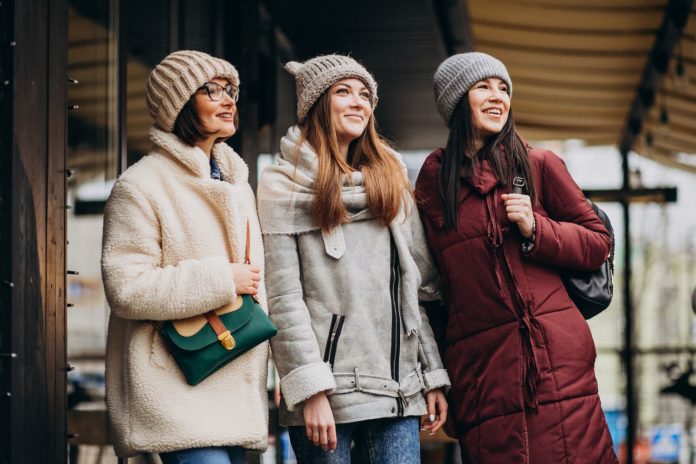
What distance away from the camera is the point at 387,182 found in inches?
150

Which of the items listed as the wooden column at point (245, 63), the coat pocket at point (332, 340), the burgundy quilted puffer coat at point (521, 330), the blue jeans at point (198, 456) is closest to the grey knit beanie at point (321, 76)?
the burgundy quilted puffer coat at point (521, 330)

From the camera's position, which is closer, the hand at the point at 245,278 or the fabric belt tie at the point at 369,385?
the hand at the point at 245,278

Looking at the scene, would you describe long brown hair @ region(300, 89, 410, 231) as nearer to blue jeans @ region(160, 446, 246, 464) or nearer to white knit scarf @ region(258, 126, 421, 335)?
white knit scarf @ region(258, 126, 421, 335)

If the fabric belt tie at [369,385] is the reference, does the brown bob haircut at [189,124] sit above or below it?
above

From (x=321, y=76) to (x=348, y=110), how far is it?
0.14 meters

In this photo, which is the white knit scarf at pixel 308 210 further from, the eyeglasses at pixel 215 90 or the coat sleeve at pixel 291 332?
the eyeglasses at pixel 215 90

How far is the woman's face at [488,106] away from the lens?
13.0 feet

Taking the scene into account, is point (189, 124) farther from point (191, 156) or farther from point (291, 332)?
point (291, 332)

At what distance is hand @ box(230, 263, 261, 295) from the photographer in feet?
11.5

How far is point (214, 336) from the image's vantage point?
137 inches

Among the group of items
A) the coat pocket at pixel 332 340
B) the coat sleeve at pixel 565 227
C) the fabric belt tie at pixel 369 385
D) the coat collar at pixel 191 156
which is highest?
the coat collar at pixel 191 156

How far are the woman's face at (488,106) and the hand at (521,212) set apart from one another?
0.91ft

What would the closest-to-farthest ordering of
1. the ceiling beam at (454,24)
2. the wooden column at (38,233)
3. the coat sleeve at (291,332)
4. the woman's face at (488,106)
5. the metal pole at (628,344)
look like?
the wooden column at (38,233) → the coat sleeve at (291,332) → the woman's face at (488,106) → the ceiling beam at (454,24) → the metal pole at (628,344)

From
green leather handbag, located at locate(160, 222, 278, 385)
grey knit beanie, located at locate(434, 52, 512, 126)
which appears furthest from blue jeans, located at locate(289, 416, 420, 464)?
grey knit beanie, located at locate(434, 52, 512, 126)
